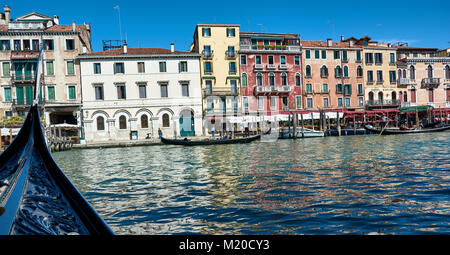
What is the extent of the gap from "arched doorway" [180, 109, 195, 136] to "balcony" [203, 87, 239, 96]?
2.38 meters

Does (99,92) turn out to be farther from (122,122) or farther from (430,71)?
(430,71)

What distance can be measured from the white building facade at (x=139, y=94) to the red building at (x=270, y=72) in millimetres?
4867

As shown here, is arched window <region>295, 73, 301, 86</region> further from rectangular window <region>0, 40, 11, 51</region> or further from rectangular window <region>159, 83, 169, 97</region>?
rectangular window <region>0, 40, 11, 51</region>

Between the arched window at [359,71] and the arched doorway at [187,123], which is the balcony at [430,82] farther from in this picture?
the arched doorway at [187,123]

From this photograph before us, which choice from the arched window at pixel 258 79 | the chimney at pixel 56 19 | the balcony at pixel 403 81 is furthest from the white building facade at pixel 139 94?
the balcony at pixel 403 81

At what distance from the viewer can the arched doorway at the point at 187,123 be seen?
2803cm

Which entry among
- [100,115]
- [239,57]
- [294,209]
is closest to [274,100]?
[239,57]

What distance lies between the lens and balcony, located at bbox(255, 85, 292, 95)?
99.3ft

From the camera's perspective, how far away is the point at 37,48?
26219mm

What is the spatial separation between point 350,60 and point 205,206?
3172 centimetres

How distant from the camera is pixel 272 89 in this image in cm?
3052

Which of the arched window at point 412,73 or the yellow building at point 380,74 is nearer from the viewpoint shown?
the yellow building at point 380,74

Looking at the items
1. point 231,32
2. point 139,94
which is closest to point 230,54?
point 231,32
